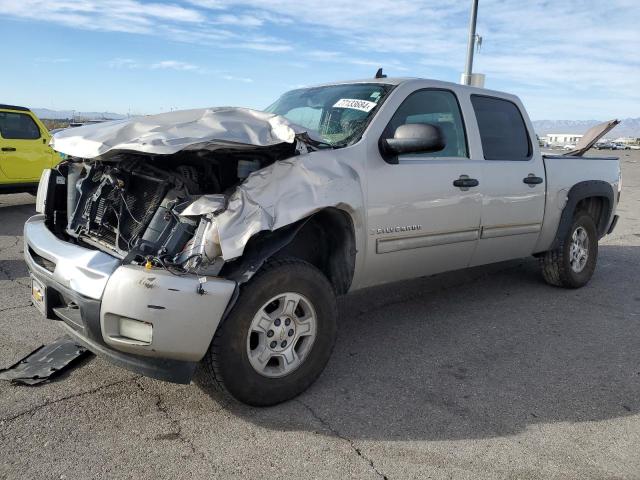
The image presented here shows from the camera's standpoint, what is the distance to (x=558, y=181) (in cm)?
546

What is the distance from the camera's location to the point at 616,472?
9.02ft

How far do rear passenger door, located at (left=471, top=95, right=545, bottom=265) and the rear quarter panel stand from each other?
0.12m

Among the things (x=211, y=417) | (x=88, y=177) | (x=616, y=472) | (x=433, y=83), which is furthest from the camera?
(x=433, y=83)

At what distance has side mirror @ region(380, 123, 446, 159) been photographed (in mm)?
3588

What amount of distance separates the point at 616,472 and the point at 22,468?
109 inches

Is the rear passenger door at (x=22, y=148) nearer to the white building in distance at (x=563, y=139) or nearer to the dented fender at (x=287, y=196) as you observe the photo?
the dented fender at (x=287, y=196)

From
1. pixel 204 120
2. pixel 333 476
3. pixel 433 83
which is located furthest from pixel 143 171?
pixel 433 83

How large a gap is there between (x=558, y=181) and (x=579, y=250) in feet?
3.13

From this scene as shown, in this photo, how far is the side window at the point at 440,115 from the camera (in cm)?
420

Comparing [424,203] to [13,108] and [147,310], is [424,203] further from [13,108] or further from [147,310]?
[13,108]

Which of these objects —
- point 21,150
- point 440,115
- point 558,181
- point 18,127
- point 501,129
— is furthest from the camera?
point 18,127

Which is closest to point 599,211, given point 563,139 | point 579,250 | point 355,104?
point 579,250

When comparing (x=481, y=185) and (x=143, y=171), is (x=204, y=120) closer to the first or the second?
(x=143, y=171)

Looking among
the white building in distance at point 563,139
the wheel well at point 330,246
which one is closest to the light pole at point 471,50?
the white building in distance at point 563,139
